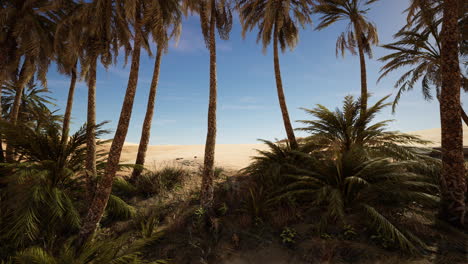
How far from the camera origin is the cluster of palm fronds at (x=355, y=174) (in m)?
4.83

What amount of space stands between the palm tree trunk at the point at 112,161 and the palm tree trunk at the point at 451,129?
8.37 meters

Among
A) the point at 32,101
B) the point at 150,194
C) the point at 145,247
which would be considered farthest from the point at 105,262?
the point at 32,101

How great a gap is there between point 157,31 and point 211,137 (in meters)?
3.93

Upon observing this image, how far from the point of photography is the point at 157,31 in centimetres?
660

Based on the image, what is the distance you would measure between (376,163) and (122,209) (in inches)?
308

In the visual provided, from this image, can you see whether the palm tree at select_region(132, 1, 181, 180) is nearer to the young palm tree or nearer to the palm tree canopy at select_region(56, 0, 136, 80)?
the palm tree canopy at select_region(56, 0, 136, 80)

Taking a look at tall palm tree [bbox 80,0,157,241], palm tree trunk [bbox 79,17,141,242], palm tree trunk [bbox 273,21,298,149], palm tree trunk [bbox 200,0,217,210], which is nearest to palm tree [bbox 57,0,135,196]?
Answer: tall palm tree [bbox 80,0,157,241]

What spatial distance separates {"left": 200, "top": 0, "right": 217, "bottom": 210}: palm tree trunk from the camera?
6.71 m

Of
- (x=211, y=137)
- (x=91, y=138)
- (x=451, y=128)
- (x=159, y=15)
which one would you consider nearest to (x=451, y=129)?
(x=451, y=128)

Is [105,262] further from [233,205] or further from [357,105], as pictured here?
[357,105]

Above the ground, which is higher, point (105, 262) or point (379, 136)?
point (379, 136)

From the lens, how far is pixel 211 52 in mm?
7199

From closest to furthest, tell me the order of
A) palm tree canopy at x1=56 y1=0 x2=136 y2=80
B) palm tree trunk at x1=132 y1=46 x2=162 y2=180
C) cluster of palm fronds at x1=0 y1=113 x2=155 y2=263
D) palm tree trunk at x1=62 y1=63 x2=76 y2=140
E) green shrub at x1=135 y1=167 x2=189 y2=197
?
cluster of palm fronds at x1=0 y1=113 x2=155 y2=263 → palm tree canopy at x1=56 y1=0 x2=136 y2=80 → green shrub at x1=135 y1=167 x2=189 y2=197 → palm tree trunk at x1=132 y1=46 x2=162 y2=180 → palm tree trunk at x1=62 y1=63 x2=76 y2=140

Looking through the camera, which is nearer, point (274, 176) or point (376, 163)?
point (376, 163)
